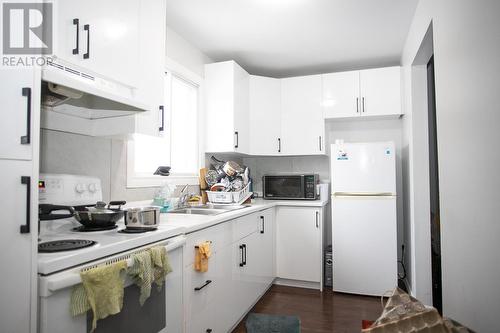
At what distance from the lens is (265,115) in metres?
3.61

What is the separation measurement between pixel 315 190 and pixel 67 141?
2.45m

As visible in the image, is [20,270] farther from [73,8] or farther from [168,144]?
[168,144]

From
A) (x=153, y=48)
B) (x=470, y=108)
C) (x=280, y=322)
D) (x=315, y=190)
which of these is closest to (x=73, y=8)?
(x=153, y=48)

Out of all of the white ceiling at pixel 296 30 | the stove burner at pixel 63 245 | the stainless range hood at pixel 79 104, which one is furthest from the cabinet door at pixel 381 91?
the stove burner at pixel 63 245

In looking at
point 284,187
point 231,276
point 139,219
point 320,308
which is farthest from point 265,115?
point 139,219

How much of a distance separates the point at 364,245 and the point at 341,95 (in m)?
1.63

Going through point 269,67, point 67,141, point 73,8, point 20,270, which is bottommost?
point 20,270

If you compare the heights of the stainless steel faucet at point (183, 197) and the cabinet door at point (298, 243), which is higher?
the stainless steel faucet at point (183, 197)

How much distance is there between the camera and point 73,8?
1367mm

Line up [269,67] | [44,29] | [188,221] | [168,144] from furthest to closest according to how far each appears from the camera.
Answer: [269,67]
[168,144]
[188,221]
[44,29]

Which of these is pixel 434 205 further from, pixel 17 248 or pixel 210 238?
pixel 17 248

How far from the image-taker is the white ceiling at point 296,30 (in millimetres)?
2348

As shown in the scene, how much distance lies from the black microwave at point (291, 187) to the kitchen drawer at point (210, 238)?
4.63 feet

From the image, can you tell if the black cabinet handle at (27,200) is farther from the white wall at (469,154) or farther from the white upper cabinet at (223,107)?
the white upper cabinet at (223,107)
